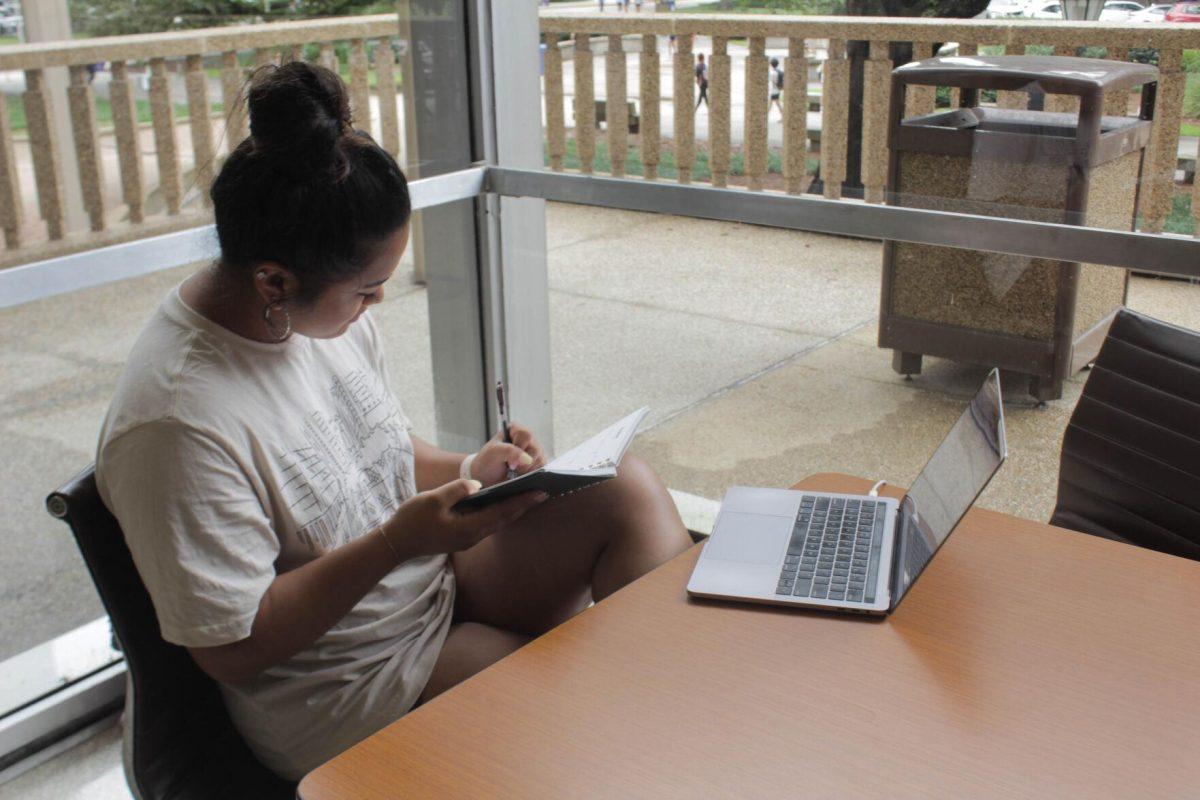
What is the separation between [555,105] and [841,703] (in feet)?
7.40

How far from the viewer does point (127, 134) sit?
2393 millimetres

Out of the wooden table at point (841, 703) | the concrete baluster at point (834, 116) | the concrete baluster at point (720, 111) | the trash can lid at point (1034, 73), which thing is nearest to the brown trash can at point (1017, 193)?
the trash can lid at point (1034, 73)

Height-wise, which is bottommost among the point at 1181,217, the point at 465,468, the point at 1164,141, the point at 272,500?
the point at 465,468

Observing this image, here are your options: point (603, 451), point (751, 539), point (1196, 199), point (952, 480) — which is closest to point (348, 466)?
point (603, 451)

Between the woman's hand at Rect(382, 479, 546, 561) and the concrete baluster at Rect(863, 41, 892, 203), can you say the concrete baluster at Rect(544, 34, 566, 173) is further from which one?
A: the woman's hand at Rect(382, 479, 546, 561)

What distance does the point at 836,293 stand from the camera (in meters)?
2.72

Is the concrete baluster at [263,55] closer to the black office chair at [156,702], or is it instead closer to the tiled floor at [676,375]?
the tiled floor at [676,375]

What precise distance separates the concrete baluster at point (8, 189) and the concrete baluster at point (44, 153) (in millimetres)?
41

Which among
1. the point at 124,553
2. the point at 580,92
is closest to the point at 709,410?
the point at 580,92

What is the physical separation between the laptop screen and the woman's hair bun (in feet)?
2.58

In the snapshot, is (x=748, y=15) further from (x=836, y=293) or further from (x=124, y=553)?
(x=124, y=553)

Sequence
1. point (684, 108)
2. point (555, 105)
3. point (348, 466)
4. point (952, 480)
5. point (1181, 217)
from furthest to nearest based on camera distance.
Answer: point (555, 105) < point (684, 108) < point (1181, 217) < point (348, 466) < point (952, 480)

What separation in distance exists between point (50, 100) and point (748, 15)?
145 centimetres

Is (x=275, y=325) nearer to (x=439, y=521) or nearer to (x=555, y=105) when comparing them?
(x=439, y=521)
